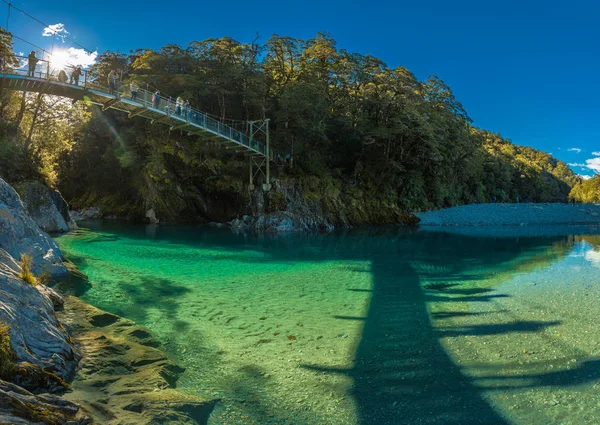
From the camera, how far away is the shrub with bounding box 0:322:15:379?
3120mm

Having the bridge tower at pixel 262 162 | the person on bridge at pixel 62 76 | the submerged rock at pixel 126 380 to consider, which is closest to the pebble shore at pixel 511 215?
the bridge tower at pixel 262 162

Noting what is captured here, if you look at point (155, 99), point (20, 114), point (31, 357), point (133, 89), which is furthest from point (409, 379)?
point (20, 114)

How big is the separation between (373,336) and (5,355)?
4.61 m

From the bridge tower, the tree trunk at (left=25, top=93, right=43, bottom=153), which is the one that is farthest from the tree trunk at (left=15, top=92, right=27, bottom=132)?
the bridge tower

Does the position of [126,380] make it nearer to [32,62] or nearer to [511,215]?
[32,62]

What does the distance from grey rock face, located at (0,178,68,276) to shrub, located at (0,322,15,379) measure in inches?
197

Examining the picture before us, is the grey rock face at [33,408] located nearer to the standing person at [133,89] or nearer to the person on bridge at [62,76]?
the standing person at [133,89]

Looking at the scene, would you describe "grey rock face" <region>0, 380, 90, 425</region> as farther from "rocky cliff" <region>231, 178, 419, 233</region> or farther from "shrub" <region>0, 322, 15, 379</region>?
"rocky cliff" <region>231, 178, 419, 233</region>

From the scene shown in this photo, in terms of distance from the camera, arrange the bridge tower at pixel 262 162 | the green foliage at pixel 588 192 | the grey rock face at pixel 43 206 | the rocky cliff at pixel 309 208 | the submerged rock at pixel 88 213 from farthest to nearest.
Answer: the green foliage at pixel 588 192, the submerged rock at pixel 88 213, the bridge tower at pixel 262 162, the rocky cliff at pixel 309 208, the grey rock face at pixel 43 206

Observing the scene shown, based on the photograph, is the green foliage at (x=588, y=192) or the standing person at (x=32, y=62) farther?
the green foliage at (x=588, y=192)

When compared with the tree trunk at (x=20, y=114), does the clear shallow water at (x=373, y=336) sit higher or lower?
lower

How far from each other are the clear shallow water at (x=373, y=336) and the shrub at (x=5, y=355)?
1725mm

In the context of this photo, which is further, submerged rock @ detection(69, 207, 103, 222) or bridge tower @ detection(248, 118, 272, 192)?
submerged rock @ detection(69, 207, 103, 222)

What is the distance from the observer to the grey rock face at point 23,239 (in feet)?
25.1
